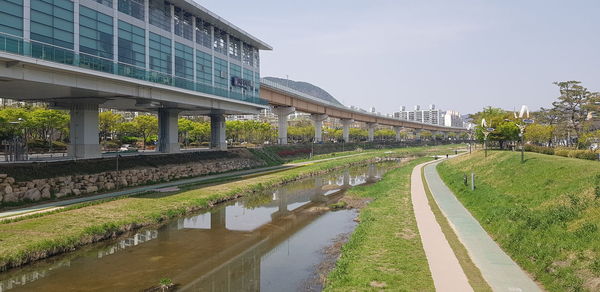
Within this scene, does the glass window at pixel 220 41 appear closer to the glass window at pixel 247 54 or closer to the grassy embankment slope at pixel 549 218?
the glass window at pixel 247 54

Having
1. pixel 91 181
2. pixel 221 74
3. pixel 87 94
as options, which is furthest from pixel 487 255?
pixel 221 74

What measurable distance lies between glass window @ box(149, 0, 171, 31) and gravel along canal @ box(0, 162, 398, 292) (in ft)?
73.1

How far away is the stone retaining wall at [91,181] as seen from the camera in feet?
89.6

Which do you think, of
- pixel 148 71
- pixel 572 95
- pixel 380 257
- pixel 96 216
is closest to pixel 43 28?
pixel 148 71

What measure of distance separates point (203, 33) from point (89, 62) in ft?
69.7

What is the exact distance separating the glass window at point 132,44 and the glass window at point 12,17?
913 cm

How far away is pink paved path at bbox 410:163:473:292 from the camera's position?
13.0m

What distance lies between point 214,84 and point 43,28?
23.9 metres

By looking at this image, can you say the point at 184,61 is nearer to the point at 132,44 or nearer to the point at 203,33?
the point at 203,33

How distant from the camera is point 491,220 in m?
20.6

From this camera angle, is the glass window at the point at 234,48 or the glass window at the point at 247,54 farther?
the glass window at the point at 247,54

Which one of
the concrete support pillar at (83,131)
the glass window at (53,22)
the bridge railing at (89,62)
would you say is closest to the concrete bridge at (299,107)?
the bridge railing at (89,62)

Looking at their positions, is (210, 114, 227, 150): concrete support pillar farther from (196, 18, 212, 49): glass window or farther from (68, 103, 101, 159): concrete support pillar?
(68, 103, 101, 159): concrete support pillar

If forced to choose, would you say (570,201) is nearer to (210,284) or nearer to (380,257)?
(380,257)
